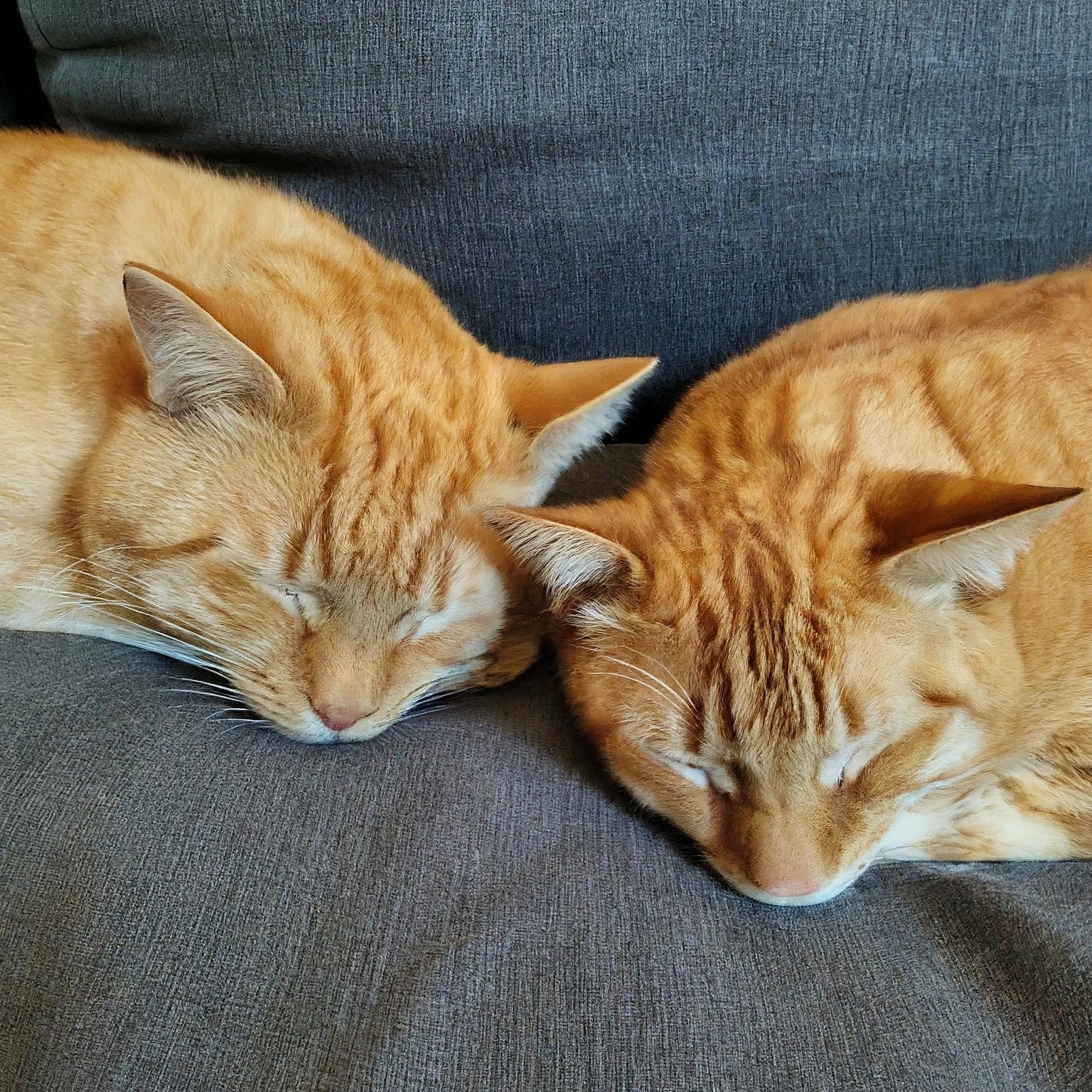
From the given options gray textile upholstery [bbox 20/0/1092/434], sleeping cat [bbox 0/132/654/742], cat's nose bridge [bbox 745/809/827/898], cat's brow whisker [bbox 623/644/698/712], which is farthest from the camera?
gray textile upholstery [bbox 20/0/1092/434]

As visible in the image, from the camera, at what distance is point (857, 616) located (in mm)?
1255

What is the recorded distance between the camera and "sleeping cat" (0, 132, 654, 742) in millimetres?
1429

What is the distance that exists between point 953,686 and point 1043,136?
134 cm

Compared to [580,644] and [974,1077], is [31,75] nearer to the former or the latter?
[580,644]

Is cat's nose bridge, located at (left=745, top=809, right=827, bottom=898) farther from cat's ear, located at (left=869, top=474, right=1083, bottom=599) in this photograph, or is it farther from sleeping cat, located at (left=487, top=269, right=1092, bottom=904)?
cat's ear, located at (left=869, top=474, right=1083, bottom=599)

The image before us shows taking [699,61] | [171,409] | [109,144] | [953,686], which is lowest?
[953,686]

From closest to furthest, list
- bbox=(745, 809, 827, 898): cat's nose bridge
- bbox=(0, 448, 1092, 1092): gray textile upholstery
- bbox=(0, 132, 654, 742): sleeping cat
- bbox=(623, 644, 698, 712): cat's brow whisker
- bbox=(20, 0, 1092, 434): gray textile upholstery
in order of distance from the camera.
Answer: bbox=(0, 448, 1092, 1092): gray textile upholstery
bbox=(745, 809, 827, 898): cat's nose bridge
bbox=(623, 644, 698, 712): cat's brow whisker
bbox=(0, 132, 654, 742): sleeping cat
bbox=(20, 0, 1092, 434): gray textile upholstery

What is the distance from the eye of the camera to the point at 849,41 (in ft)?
5.86

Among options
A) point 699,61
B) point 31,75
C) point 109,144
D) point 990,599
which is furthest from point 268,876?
point 31,75

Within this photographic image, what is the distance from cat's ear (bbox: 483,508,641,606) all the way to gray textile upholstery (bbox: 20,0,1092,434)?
31.8 inches

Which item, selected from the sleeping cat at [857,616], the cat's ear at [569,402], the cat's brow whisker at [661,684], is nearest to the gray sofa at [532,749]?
the sleeping cat at [857,616]

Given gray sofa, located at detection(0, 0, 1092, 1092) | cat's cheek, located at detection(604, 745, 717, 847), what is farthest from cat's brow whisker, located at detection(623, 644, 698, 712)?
gray sofa, located at detection(0, 0, 1092, 1092)

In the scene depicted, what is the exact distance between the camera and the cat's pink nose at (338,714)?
141cm

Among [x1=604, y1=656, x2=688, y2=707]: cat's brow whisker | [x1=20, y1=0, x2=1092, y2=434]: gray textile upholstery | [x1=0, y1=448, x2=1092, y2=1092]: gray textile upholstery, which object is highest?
[x1=20, y1=0, x2=1092, y2=434]: gray textile upholstery
